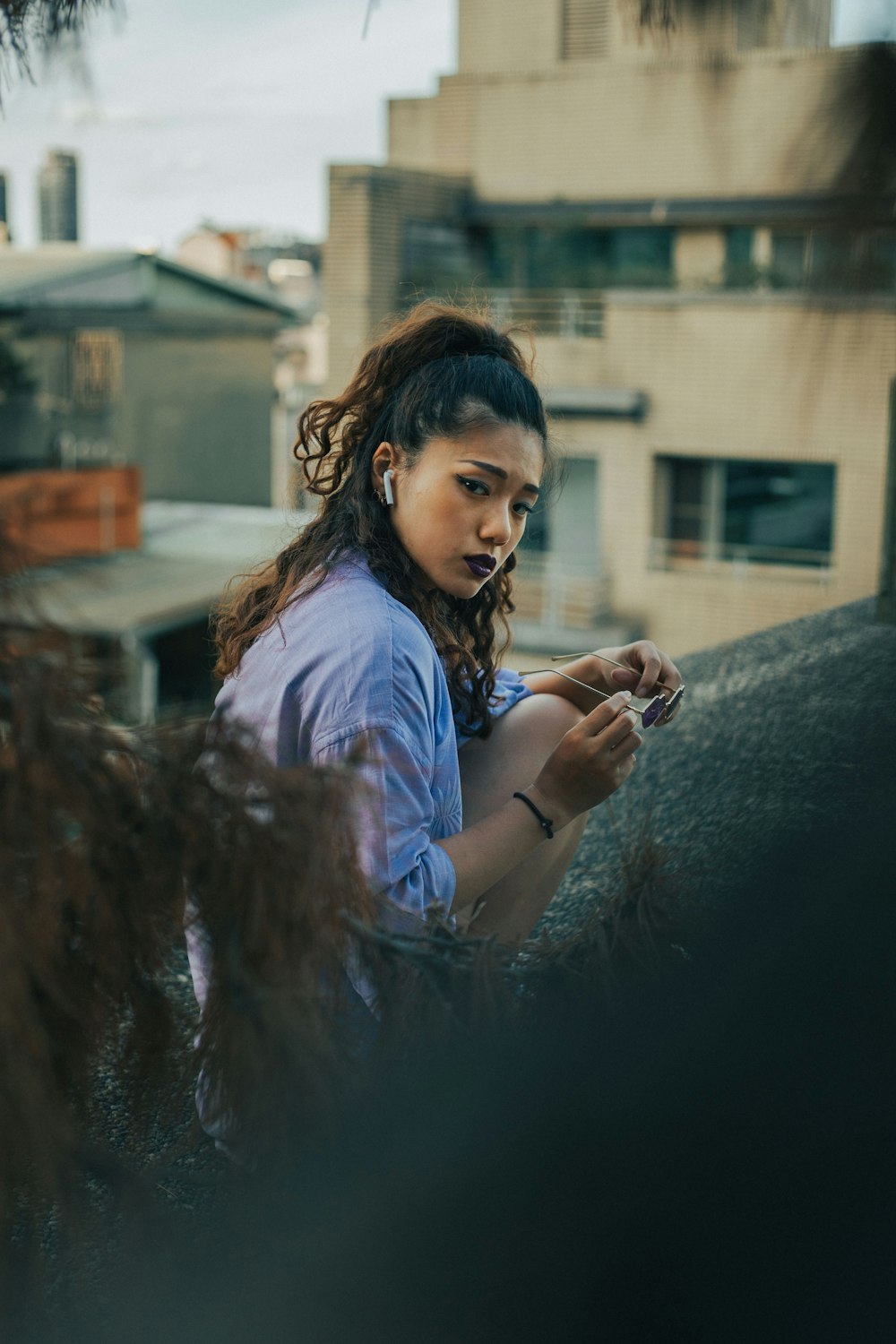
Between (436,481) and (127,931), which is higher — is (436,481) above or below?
above

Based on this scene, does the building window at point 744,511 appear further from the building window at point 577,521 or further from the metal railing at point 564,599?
the building window at point 577,521

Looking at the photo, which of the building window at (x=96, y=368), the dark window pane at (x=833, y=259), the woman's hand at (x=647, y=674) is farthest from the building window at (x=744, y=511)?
the dark window pane at (x=833, y=259)

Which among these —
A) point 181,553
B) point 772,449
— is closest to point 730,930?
point 772,449

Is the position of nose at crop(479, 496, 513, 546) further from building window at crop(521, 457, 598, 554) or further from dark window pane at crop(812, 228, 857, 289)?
building window at crop(521, 457, 598, 554)

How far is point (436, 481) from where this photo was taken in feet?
3.96

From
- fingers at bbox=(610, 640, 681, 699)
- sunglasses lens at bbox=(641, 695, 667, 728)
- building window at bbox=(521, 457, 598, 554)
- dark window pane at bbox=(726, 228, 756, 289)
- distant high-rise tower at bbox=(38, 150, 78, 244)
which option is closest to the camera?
sunglasses lens at bbox=(641, 695, 667, 728)

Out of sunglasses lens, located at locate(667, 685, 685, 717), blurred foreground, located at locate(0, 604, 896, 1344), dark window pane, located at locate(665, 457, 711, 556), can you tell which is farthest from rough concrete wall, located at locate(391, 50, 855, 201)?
blurred foreground, located at locate(0, 604, 896, 1344)

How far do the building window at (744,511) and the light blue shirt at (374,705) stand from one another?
8.13 m

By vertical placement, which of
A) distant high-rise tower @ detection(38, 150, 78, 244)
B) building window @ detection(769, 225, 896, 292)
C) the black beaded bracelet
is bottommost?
the black beaded bracelet

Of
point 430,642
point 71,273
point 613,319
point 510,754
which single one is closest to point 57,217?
point 71,273

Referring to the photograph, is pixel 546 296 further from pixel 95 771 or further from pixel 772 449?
pixel 95 771

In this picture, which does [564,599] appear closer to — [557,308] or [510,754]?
[557,308]

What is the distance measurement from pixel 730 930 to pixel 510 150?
979 cm

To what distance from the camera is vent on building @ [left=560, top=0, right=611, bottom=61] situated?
109 cm
